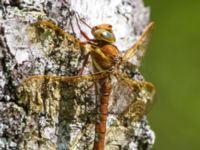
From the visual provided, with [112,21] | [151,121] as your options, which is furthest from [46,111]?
[151,121]

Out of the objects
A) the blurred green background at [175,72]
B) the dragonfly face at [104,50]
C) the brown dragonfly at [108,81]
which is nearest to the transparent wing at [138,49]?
the brown dragonfly at [108,81]

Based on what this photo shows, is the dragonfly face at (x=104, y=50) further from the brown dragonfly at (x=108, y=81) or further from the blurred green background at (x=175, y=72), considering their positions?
the blurred green background at (x=175, y=72)

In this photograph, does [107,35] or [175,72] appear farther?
[175,72]

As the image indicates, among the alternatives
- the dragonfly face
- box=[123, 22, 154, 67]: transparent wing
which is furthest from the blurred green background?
the dragonfly face

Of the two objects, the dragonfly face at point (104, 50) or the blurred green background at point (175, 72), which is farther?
the blurred green background at point (175, 72)

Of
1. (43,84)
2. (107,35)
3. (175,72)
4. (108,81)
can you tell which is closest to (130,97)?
(108,81)

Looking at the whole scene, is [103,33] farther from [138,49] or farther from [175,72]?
[175,72]

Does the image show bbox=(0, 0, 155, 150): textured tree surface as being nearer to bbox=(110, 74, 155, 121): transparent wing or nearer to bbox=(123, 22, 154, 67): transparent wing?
bbox=(110, 74, 155, 121): transparent wing
